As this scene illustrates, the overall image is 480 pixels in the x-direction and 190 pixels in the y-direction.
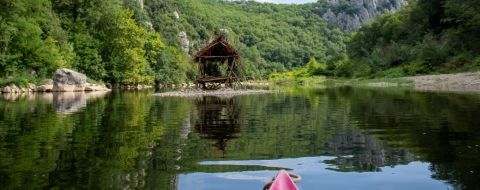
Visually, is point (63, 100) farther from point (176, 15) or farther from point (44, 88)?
point (176, 15)

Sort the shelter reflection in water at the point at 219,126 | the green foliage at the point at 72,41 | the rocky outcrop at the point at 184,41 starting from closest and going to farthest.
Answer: the shelter reflection in water at the point at 219,126
the green foliage at the point at 72,41
the rocky outcrop at the point at 184,41

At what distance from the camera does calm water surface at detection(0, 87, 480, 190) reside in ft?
29.0

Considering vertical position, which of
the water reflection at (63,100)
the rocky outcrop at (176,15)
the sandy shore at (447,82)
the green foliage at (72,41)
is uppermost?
the rocky outcrop at (176,15)

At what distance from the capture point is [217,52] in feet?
164

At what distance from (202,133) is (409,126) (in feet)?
21.0

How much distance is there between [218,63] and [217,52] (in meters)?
2.37

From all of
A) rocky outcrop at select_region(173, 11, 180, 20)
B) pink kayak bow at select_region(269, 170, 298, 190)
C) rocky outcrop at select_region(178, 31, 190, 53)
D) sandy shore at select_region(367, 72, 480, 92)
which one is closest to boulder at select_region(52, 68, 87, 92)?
sandy shore at select_region(367, 72, 480, 92)

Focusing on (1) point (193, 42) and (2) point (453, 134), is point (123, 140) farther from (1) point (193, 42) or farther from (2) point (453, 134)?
(1) point (193, 42)

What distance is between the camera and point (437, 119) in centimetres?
1819

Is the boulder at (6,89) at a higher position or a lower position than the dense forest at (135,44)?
lower

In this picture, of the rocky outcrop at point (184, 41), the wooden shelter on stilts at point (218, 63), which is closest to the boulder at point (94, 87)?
the wooden shelter on stilts at point (218, 63)

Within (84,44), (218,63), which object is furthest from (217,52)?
(84,44)

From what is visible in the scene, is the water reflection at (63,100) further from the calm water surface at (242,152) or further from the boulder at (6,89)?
the boulder at (6,89)

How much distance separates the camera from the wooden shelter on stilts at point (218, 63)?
1898 inches
